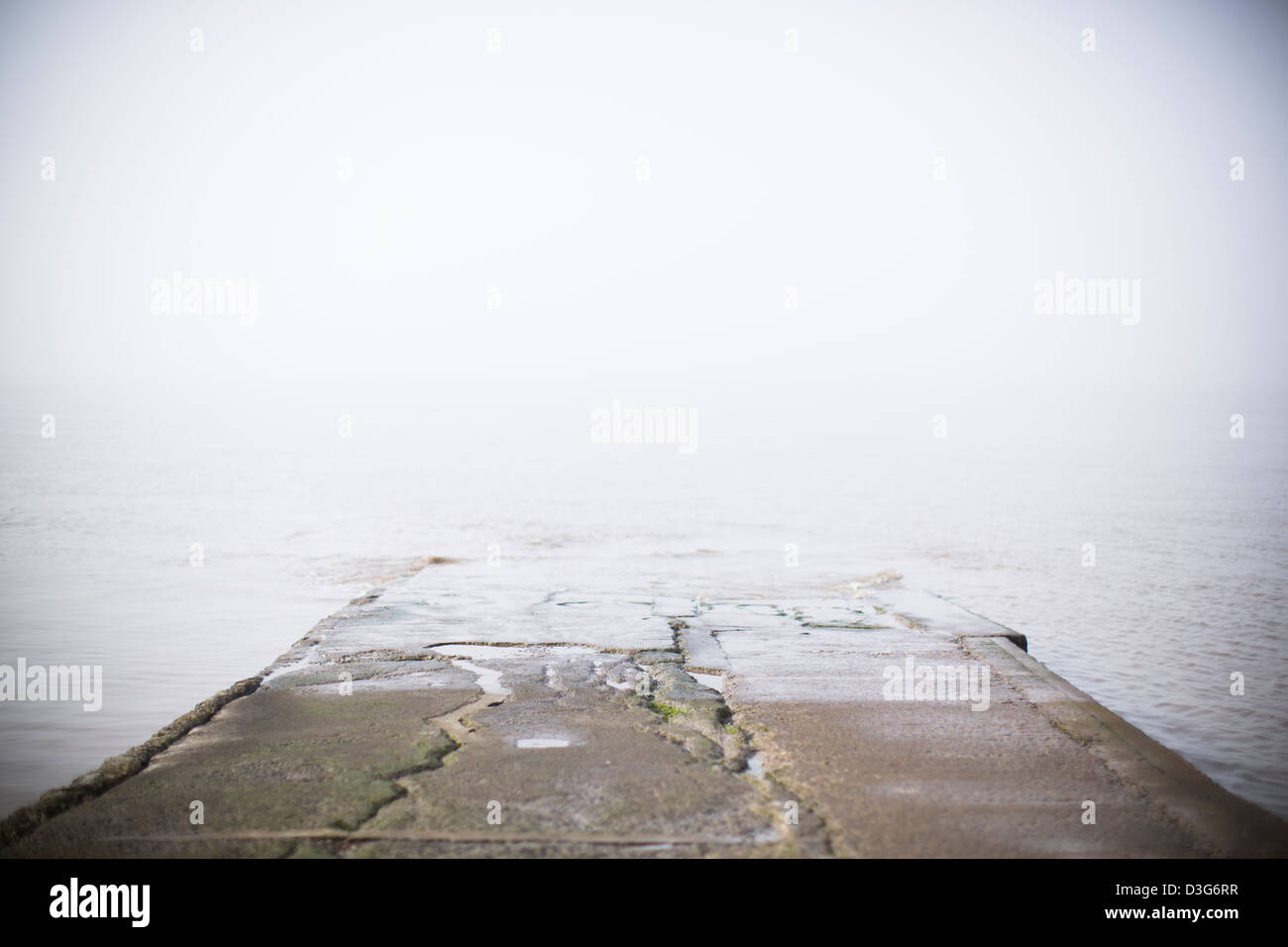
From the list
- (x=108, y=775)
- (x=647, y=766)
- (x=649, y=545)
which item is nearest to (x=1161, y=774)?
(x=647, y=766)

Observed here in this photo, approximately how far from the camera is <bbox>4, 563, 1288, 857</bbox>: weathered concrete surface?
11.0 ft

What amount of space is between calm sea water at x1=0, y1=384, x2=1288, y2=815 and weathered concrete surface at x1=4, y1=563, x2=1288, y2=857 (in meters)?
1.03

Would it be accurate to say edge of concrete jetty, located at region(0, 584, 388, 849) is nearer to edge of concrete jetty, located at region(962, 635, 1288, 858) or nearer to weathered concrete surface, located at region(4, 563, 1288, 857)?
weathered concrete surface, located at region(4, 563, 1288, 857)

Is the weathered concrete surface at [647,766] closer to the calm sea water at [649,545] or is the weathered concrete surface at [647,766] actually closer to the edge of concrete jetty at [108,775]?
the edge of concrete jetty at [108,775]

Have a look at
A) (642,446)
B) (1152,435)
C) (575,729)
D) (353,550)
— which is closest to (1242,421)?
(1152,435)

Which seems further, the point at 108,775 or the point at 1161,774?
the point at 1161,774

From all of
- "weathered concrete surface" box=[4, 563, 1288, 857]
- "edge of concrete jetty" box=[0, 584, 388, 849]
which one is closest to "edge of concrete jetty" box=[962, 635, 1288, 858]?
"weathered concrete surface" box=[4, 563, 1288, 857]

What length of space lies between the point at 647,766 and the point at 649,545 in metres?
10.6

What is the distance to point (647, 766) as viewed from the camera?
409 cm

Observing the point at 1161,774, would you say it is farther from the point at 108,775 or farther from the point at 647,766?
the point at 108,775

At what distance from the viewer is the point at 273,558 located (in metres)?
12.8

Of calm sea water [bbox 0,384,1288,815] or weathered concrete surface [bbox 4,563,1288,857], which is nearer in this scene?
weathered concrete surface [bbox 4,563,1288,857]
